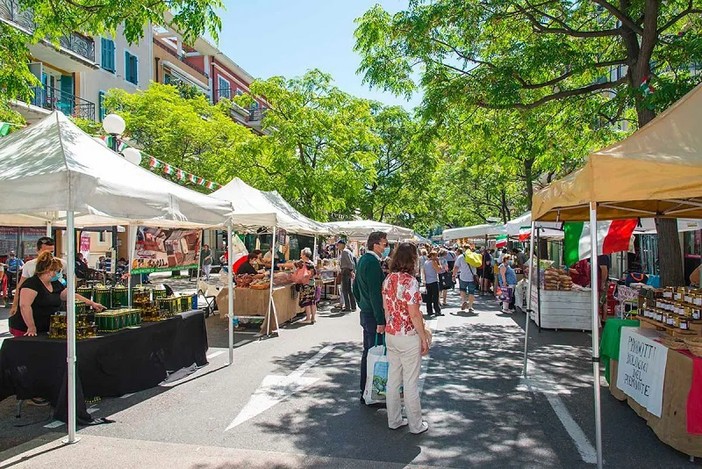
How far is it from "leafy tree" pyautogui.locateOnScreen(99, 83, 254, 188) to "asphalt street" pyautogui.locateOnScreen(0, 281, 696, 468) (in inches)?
558

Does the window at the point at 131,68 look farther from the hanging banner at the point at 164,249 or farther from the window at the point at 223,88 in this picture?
the hanging banner at the point at 164,249

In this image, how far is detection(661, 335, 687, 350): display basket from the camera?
15.0ft

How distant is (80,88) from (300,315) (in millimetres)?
17065

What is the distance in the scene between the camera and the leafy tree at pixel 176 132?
20.6 m

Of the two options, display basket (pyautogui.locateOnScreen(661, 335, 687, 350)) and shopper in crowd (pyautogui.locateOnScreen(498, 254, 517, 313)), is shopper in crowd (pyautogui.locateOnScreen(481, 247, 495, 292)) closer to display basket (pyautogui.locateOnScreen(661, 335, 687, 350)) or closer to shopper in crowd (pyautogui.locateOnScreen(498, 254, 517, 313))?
shopper in crowd (pyautogui.locateOnScreen(498, 254, 517, 313))

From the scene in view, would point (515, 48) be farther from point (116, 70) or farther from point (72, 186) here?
point (116, 70)

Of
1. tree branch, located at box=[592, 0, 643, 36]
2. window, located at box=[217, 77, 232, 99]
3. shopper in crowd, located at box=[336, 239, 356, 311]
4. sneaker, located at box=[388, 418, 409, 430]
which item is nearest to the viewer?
sneaker, located at box=[388, 418, 409, 430]

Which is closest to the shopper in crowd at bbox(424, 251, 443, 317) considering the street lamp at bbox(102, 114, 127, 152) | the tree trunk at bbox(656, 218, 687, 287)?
the tree trunk at bbox(656, 218, 687, 287)

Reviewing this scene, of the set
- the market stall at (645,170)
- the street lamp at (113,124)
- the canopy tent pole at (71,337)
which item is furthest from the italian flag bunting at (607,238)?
the street lamp at (113,124)

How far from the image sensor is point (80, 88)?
23062 mm

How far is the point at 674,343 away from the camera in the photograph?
15.3 ft

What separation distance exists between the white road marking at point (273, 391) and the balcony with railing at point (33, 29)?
53.8 ft

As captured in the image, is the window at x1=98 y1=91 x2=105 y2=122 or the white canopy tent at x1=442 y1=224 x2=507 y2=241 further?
the window at x1=98 y1=91 x2=105 y2=122

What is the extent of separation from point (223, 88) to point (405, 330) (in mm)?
36420
